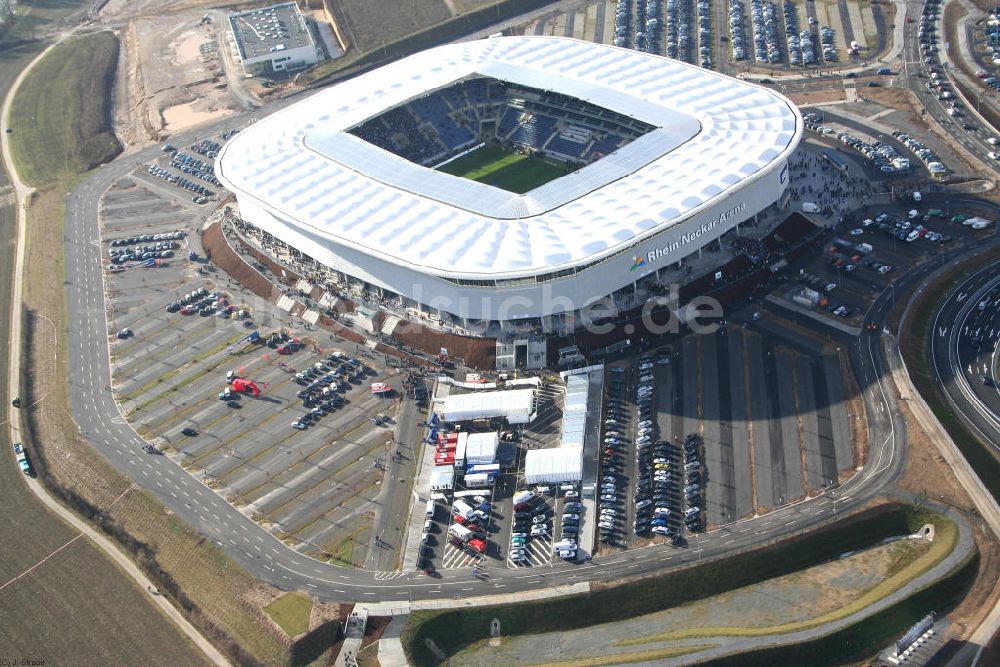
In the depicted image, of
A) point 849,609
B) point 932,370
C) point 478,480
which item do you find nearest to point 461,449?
point 478,480

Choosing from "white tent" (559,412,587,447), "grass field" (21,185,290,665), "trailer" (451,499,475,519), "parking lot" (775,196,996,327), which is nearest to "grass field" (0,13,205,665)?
"grass field" (21,185,290,665)

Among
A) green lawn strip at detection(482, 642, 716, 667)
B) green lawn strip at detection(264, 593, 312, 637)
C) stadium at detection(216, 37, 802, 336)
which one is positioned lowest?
green lawn strip at detection(264, 593, 312, 637)

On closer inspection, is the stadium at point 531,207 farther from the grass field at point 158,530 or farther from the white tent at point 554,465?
the grass field at point 158,530

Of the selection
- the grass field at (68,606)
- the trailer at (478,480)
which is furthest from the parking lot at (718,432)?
the grass field at (68,606)

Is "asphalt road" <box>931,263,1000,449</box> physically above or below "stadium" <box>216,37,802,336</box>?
below

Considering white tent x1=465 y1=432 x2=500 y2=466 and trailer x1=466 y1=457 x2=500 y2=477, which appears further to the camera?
white tent x1=465 y1=432 x2=500 y2=466

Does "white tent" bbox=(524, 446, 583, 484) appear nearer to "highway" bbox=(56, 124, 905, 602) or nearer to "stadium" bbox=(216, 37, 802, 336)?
"highway" bbox=(56, 124, 905, 602)
